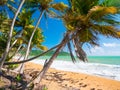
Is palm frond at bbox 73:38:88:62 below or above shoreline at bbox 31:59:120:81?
above

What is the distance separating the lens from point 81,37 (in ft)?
30.7

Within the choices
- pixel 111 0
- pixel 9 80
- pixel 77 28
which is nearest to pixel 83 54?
pixel 77 28

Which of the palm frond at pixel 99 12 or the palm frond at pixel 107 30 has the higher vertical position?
the palm frond at pixel 99 12

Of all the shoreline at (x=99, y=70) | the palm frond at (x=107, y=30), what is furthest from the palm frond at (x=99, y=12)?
the shoreline at (x=99, y=70)

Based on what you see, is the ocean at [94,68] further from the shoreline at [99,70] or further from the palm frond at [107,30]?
the palm frond at [107,30]

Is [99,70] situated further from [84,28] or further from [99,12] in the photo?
[99,12]

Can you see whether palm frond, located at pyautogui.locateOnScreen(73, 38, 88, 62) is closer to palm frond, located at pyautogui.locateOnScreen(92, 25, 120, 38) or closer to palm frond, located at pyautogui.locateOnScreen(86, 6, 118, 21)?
palm frond, located at pyautogui.locateOnScreen(92, 25, 120, 38)

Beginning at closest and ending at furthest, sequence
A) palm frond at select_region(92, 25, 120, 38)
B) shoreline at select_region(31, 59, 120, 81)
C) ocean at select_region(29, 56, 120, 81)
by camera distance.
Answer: palm frond at select_region(92, 25, 120, 38), shoreline at select_region(31, 59, 120, 81), ocean at select_region(29, 56, 120, 81)

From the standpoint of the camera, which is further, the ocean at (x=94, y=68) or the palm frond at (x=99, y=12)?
the ocean at (x=94, y=68)

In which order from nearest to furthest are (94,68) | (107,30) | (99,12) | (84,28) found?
(99,12) < (107,30) < (84,28) < (94,68)

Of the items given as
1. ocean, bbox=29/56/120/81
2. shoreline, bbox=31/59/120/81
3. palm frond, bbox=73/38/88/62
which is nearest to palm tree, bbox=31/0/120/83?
palm frond, bbox=73/38/88/62

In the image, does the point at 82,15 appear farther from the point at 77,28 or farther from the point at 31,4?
the point at 31,4

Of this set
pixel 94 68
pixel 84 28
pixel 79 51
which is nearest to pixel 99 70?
pixel 94 68

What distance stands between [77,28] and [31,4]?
593 cm
